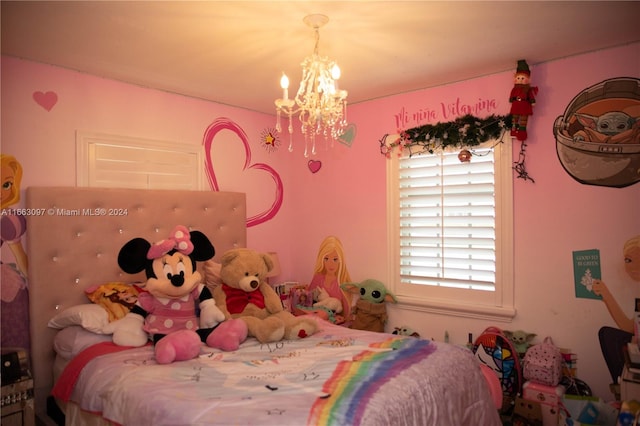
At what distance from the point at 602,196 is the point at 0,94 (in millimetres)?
3839

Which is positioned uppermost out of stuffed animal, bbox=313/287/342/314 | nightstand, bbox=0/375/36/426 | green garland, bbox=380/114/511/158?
green garland, bbox=380/114/511/158

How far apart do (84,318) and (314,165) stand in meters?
2.44

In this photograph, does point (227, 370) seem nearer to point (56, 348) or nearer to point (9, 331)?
point (56, 348)

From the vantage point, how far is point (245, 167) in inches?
158

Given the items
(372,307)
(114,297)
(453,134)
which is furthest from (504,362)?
(114,297)

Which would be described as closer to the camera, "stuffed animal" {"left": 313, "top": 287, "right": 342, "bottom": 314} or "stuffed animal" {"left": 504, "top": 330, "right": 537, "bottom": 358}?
"stuffed animal" {"left": 504, "top": 330, "right": 537, "bottom": 358}

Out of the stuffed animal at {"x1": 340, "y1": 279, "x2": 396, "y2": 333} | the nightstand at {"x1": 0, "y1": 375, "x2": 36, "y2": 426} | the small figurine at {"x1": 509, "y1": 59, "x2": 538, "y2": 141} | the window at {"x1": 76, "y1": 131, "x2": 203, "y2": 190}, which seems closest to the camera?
the nightstand at {"x1": 0, "y1": 375, "x2": 36, "y2": 426}

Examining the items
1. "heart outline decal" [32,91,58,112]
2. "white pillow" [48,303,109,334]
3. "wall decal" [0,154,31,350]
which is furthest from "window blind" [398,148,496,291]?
"wall decal" [0,154,31,350]

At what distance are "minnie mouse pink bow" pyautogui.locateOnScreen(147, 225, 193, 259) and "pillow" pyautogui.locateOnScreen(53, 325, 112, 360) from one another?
56cm

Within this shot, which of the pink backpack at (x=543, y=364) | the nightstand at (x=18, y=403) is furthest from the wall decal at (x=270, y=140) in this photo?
the pink backpack at (x=543, y=364)

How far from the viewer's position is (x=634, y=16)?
224 cm

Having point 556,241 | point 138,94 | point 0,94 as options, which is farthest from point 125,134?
point 556,241

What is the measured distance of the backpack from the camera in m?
2.86

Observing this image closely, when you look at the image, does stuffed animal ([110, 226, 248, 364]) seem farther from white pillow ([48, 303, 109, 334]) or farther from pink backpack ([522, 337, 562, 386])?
pink backpack ([522, 337, 562, 386])
